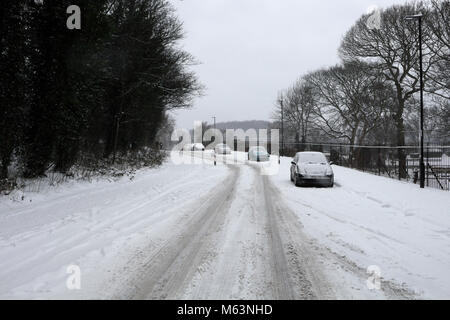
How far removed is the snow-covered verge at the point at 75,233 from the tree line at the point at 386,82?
1664 centimetres

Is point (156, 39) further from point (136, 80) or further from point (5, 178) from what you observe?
point (5, 178)

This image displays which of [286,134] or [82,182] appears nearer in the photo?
[82,182]

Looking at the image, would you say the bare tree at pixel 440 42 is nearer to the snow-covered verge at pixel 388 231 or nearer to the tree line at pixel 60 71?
the snow-covered verge at pixel 388 231

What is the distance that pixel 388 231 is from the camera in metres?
7.16

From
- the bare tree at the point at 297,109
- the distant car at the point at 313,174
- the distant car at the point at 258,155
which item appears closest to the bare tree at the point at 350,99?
the bare tree at the point at 297,109

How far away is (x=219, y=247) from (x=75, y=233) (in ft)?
9.67

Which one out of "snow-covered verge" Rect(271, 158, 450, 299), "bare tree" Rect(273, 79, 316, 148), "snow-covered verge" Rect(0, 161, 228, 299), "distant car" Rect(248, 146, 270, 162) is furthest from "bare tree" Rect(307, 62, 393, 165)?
"snow-covered verge" Rect(0, 161, 228, 299)

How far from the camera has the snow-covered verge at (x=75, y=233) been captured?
14.2 ft

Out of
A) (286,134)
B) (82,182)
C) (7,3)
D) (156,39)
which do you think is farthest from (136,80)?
(286,134)

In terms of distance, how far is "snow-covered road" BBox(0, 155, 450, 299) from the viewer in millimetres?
4234

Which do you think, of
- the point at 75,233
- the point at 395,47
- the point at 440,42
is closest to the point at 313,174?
the point at 75,233

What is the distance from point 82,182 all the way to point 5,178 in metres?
3.08

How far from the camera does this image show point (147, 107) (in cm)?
2273
